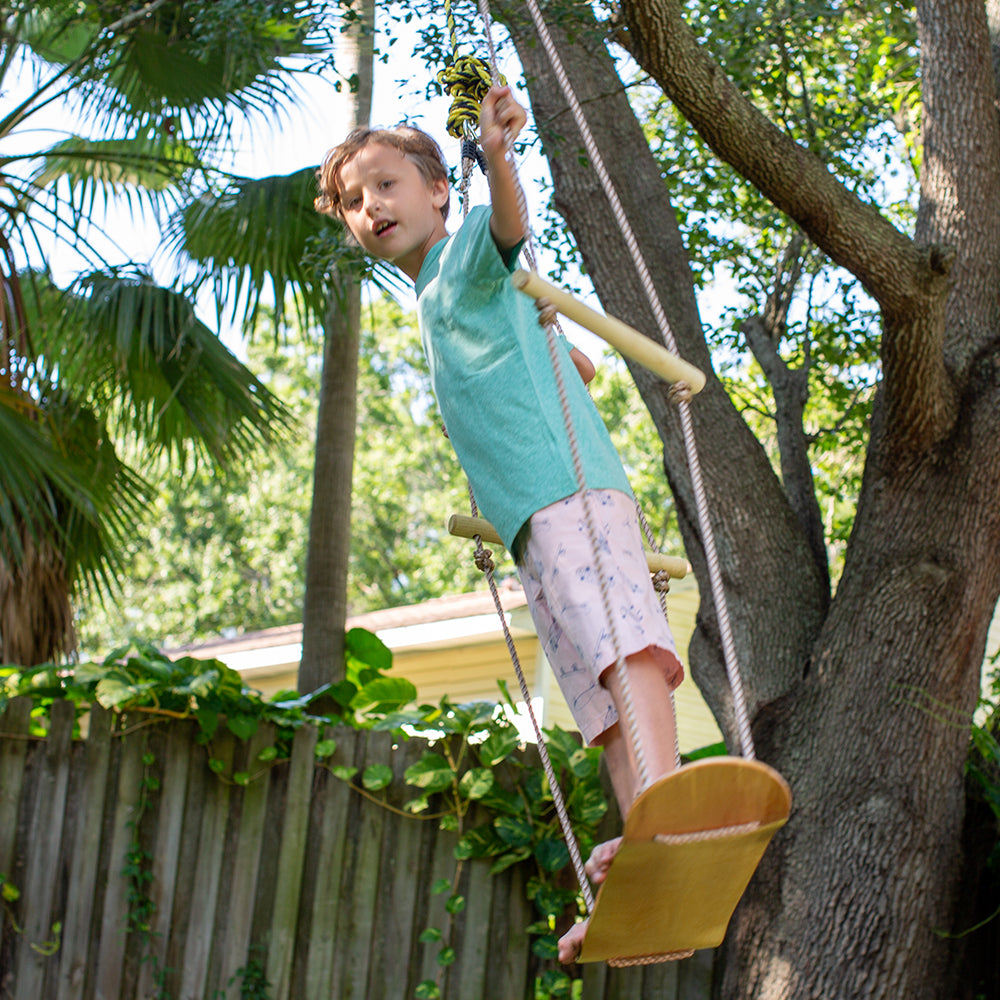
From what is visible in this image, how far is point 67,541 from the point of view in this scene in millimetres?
4395

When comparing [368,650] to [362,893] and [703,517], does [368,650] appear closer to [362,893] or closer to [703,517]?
[362,893]

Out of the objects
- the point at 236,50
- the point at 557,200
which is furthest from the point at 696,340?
the point at 236,50

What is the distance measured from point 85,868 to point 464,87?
253cm

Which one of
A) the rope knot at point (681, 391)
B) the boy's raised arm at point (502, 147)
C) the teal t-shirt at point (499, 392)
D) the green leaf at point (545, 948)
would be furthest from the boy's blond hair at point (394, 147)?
the green leaf at point (545, 948)

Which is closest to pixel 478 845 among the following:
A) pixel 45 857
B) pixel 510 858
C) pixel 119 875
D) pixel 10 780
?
pixel 510 858

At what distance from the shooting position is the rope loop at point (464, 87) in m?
2.19

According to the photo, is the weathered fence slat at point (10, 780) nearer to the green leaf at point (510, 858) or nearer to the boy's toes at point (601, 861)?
the green leaf at point (510, 858)

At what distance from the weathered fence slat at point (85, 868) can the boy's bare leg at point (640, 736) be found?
6.68ft

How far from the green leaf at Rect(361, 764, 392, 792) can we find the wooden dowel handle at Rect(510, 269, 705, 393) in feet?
6.15

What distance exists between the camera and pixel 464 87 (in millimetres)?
2195

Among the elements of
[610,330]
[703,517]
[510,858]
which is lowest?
[510,858]

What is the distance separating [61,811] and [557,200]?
2.42 m

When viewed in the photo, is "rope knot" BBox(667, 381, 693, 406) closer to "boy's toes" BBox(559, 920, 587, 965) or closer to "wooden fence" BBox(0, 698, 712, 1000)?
"boy's toes" BBox(559, 920, 587, 965)

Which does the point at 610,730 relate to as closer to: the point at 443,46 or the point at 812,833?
the point at 812,833
